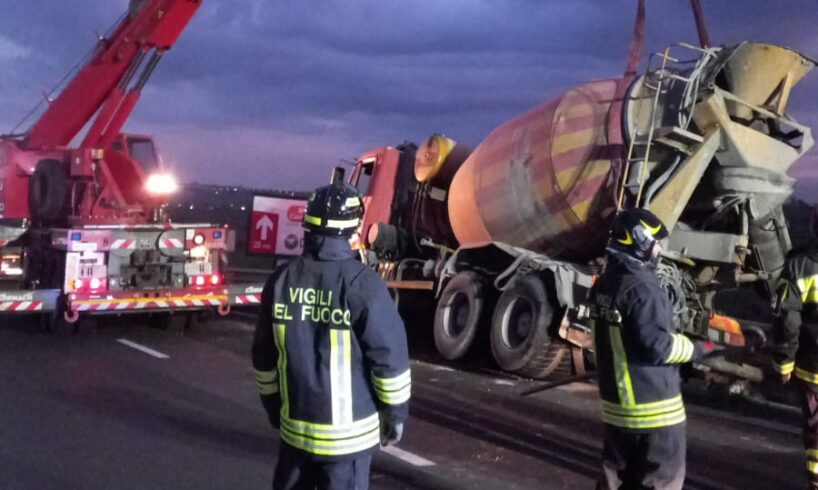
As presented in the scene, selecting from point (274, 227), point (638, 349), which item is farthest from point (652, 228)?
point (274, 227)

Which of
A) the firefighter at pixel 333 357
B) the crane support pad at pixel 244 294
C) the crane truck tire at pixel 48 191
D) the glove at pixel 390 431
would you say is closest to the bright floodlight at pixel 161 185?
the crane truck tire at pixel 48 191

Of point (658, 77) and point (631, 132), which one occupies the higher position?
point (658, 77)

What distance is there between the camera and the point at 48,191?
12719mm

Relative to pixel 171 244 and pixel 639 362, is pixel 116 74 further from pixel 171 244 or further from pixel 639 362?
pixel 639 362

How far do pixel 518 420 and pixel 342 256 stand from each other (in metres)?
4.49

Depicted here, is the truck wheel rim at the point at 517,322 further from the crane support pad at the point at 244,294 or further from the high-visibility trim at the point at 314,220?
the high-visibility trim at the point at 314,220

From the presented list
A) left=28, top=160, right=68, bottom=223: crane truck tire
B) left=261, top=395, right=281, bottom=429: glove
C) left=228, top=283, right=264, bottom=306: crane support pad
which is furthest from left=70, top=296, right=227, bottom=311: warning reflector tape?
left=261, top=395, right=281, bottom=429: glove

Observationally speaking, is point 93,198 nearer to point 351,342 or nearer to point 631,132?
point 631,132

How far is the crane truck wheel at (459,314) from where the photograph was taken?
1025cm

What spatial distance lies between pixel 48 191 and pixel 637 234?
1052 centimetres

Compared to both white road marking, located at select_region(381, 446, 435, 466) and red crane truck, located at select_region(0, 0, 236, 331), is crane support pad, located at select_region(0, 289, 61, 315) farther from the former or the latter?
white road marking, located at select_region(381, 446, 435, 466)

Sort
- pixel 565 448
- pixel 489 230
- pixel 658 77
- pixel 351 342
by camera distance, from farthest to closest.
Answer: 1. pixel 489 230
2. pixel 658 77
3. pixel 565 448
4. pixel 351 342

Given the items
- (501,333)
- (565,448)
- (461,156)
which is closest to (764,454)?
(565,448)

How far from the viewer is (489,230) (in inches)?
431
